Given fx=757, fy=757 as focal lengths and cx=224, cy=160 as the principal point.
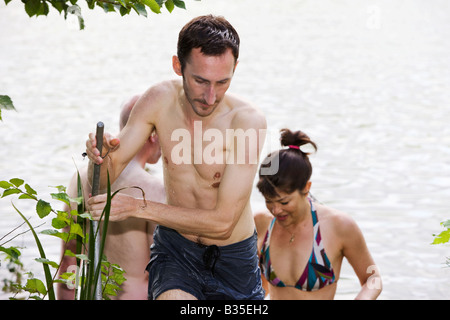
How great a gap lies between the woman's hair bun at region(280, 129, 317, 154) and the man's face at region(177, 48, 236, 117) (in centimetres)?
134

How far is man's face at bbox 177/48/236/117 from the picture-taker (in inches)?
135

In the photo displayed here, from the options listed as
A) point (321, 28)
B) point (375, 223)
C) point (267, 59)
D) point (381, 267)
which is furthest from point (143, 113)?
point (321, 28)

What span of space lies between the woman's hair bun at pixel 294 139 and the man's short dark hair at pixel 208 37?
1.35 metres

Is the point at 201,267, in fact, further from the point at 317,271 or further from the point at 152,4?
the point at 152,4

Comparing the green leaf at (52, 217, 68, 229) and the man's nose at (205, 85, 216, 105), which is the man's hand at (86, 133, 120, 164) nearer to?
the green leaf at (52, 217, 68, 229)

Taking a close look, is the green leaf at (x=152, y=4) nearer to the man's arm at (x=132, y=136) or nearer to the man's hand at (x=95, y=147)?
the man's hand at (x=95, y=147)

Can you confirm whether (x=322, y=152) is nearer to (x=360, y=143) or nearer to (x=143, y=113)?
(x=360, y=143)

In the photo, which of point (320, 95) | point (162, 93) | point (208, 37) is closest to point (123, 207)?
point (162, 93)

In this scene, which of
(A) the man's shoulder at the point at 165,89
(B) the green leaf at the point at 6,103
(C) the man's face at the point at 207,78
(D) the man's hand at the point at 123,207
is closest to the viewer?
(B) the green leaf at the point at 6,103

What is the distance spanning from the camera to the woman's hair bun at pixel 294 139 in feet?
15.8

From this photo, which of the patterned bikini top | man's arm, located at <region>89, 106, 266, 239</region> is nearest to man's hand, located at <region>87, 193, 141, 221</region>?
man's arm, located at <region>89, 106, 266, 239</region>

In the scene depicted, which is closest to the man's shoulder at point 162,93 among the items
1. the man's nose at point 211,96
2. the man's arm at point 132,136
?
the man's arm at point 132,136

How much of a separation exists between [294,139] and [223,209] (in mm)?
1360
